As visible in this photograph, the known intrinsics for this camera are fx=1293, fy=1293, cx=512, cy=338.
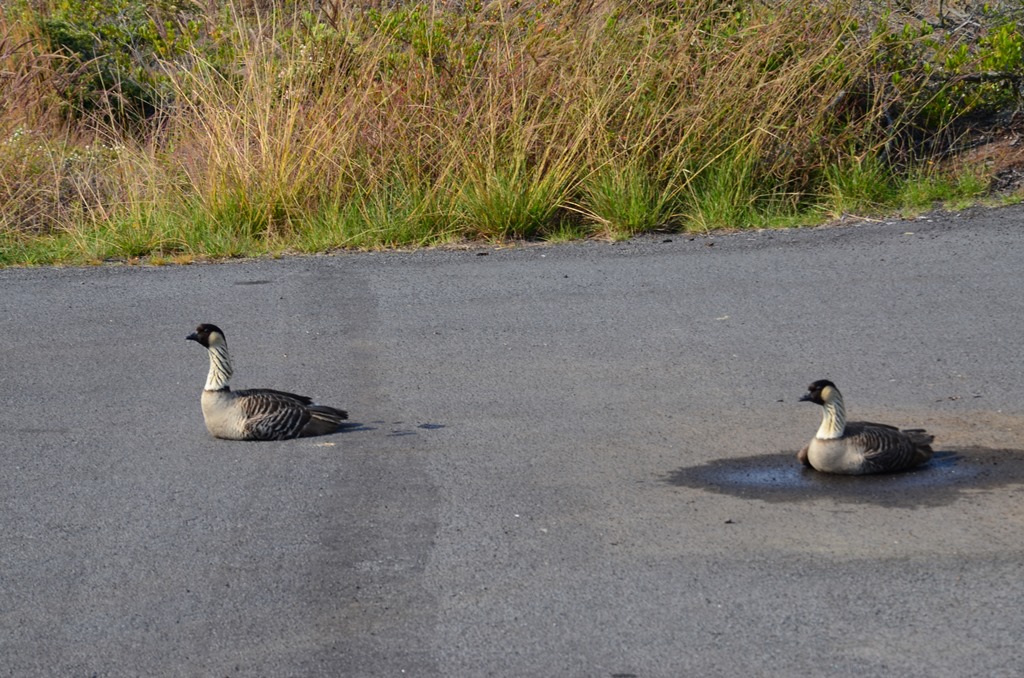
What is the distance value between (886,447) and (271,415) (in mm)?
2862

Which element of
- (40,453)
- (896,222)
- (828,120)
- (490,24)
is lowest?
(40,453)

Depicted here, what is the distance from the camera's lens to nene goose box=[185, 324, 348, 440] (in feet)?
20.5

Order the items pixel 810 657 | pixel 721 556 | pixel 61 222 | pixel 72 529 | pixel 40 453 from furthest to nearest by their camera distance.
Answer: pixel 61 222 → pixel 40 453 → pixel 72 529 → pixel 721 556 → pixel 810 657

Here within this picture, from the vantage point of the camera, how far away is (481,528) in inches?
207

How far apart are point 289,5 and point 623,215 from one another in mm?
4090

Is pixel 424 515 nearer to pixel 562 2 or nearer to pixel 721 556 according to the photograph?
pixel 721 556

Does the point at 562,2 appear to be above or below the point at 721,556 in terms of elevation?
above

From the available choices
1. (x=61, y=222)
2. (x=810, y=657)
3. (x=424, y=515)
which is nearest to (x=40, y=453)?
(x=424, y=515)

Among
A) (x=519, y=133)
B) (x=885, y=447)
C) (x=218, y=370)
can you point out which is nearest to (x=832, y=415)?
(x=885, y=447)

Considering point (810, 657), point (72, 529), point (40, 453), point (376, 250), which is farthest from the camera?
point (376, 250)

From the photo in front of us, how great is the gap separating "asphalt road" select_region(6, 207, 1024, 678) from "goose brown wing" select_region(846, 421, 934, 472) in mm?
79

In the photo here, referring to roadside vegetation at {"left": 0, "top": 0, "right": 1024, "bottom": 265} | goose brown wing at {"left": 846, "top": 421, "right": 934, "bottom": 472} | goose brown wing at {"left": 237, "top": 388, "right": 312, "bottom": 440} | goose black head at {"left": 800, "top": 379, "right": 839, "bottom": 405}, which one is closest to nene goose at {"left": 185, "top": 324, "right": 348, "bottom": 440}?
goose brown wing at {"left": 237, "top": 388, "right": 312, "bottom": 440}

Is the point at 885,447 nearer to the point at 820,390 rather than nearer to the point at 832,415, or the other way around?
the point at 832,415

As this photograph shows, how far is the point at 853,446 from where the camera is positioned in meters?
5.74
